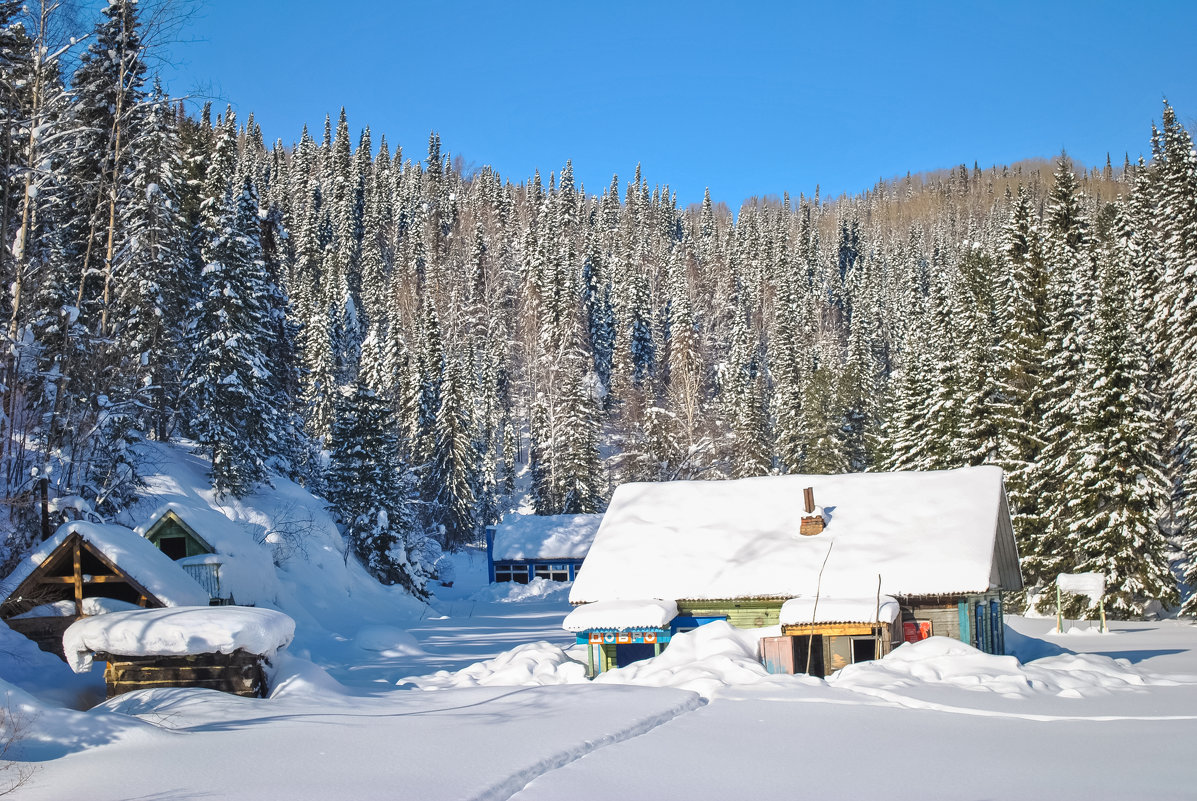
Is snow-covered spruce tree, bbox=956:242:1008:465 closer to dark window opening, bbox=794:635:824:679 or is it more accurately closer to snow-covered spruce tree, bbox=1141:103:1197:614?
snow-covered spruce tree, bbox=1141:103:1197:614

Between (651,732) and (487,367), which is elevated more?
(487,367)

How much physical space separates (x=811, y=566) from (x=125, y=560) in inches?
574

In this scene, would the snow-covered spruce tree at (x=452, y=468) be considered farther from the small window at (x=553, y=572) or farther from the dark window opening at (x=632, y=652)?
the dark window opening at (x=632, y=652)

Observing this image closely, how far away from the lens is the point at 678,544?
23.8 metres

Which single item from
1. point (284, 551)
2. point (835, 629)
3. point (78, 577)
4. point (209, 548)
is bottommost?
point (835, 629)

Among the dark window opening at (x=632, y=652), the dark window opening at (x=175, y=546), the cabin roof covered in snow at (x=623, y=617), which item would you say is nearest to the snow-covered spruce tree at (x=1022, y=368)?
the dark window opening at (x=632, y=652)

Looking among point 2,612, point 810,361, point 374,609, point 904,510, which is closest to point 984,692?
point 904,510

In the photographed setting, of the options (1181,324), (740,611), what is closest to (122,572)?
(740,611)

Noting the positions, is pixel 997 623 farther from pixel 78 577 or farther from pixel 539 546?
pixel 539 546

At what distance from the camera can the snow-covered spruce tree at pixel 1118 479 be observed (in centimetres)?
3105

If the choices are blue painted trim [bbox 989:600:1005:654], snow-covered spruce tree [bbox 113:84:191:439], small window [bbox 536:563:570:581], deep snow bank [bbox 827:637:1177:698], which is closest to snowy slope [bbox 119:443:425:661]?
snow-covered spruce tree [bbox 113:84:191:439]

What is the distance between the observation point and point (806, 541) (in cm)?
2275

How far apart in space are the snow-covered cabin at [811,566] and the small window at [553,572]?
1170 inches

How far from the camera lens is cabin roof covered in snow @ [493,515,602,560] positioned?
53.6 meters
